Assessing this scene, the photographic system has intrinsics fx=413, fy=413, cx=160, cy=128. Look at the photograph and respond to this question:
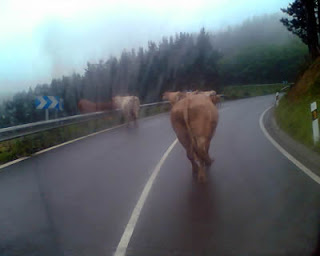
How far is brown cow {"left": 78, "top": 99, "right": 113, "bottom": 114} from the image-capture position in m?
20.4

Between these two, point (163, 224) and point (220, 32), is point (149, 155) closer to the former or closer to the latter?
point (163, 224)

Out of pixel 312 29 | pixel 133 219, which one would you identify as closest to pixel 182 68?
pixel 312 29

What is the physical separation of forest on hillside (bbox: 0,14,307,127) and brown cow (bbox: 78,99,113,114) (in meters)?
0.38

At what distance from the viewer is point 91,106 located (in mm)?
21250

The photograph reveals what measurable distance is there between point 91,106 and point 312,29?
13.2 meters

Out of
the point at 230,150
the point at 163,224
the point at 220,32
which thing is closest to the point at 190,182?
the point at 163,224

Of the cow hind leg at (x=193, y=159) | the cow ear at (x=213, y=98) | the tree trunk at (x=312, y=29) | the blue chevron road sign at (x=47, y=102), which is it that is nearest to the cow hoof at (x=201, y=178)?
the cow hind leg at (x=193, y=159)

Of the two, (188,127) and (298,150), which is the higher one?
(188,127)

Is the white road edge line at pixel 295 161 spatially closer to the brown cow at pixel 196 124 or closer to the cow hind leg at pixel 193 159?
the brown cow at pixel 196 124

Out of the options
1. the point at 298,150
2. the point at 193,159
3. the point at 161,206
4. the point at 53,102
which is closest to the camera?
the point at 161,206

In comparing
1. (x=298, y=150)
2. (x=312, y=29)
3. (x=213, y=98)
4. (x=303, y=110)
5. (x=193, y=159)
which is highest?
(x=312, y=29)

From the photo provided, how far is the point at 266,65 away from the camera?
32.5m

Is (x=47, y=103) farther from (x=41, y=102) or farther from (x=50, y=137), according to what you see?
(x=50, y=137)

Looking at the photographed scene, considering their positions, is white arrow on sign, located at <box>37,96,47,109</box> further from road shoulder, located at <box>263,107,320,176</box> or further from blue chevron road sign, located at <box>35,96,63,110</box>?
road shoulder, located at <box>263,107,320,176</box>
